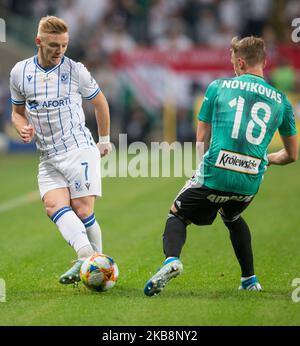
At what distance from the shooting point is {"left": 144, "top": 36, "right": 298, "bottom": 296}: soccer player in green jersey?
678cm

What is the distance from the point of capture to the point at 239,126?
22.3ft

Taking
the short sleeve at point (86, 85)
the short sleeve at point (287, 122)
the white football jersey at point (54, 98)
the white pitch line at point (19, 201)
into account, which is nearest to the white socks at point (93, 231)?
the white football jersey at point (54, 98)

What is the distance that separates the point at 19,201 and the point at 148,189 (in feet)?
8.56

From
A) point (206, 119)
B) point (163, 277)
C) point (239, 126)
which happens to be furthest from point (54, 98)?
point (163, 277)

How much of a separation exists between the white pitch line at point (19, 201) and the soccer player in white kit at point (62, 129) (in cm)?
603

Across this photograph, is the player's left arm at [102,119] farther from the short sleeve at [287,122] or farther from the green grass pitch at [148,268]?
the short sleeve at [287,122]

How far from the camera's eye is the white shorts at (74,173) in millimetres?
7391

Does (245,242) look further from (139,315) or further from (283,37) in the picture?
(283,37)

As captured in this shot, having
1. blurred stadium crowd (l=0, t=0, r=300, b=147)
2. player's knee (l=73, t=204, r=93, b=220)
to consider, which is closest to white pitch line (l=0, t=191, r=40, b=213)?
player's knee (l=73, t=204, r=93, b=220)

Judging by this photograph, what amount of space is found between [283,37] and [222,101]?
21.0 m

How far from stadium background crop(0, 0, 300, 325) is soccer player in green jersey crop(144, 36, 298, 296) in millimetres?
646

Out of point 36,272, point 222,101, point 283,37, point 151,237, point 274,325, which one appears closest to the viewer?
point 274,325

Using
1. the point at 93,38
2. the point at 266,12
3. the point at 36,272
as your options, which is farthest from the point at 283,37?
the point at 36,272

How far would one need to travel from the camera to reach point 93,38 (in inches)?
1048
